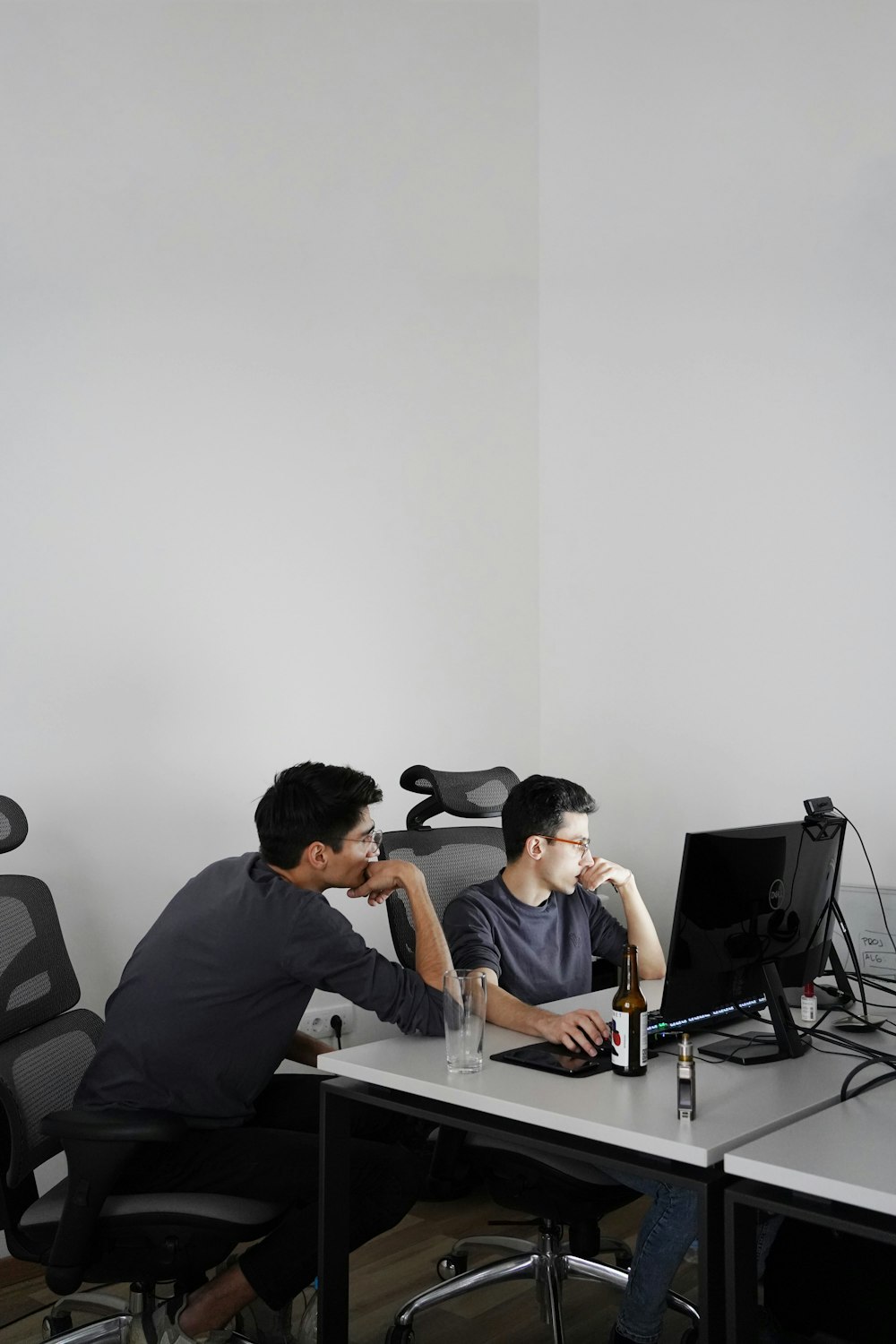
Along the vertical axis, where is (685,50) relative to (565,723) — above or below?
above

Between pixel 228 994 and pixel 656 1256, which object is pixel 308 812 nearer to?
pixel 228 994

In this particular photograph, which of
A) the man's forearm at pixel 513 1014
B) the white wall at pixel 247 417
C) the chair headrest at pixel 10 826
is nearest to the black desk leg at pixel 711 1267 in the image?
the man's forearm at pixel 513 1014

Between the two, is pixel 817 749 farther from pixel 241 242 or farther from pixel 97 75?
pixel 97 75

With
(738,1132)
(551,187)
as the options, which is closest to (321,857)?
(738,1132)

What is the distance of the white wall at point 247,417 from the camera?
3.13m

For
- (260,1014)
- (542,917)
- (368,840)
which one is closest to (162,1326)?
(260,1014)

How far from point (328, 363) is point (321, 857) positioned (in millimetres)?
1934

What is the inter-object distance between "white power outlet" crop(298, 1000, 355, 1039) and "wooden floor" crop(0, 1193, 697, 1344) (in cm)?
64

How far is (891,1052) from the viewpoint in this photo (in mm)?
2217

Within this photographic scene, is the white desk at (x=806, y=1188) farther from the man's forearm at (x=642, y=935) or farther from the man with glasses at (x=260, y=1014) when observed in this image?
the man's forearm at (x=642, y=935)

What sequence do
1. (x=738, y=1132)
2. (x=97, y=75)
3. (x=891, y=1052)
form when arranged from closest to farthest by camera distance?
(x=738, y=1132)
(x=891, y=1052)
(x=97, y=75)

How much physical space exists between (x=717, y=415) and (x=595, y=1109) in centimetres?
264

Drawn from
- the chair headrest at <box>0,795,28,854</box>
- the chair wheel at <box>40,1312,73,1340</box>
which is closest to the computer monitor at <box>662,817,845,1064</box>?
the chair headrest at <box>0,795,28,854</box>

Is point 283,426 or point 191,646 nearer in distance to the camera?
point 191,646
